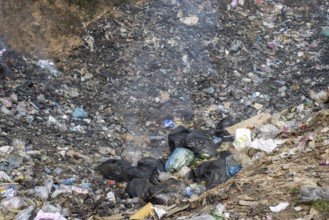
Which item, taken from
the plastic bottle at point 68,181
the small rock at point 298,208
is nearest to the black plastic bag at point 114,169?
the plastic bottle at point 68,181

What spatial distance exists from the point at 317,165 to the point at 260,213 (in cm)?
95

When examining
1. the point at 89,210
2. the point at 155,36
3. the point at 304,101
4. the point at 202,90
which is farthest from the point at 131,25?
the point at 89,210

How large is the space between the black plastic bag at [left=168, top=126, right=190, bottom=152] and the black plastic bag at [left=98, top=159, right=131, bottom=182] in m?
0.74

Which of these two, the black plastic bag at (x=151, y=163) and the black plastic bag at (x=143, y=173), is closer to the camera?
the black plastic bag at (x=143, y=173)

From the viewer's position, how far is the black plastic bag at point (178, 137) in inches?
222

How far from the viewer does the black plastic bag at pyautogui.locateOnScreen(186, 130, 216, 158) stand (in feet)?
18.0

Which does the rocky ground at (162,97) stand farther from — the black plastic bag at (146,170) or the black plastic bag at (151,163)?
the black plastic bag at (151,163)

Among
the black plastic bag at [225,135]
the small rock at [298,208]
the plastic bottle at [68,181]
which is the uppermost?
the small rock at [298,208]

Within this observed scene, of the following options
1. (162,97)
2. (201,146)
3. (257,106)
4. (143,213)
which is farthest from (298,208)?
(162,97)

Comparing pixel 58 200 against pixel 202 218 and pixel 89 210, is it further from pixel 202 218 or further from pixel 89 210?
pixel 202 218

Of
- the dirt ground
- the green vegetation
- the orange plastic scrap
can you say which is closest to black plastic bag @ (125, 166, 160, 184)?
the orange plastic scrap

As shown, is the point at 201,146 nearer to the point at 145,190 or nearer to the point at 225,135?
the point at 225,135

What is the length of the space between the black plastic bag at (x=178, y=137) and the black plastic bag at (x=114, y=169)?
2.42 ft

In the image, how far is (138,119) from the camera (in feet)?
20.5
